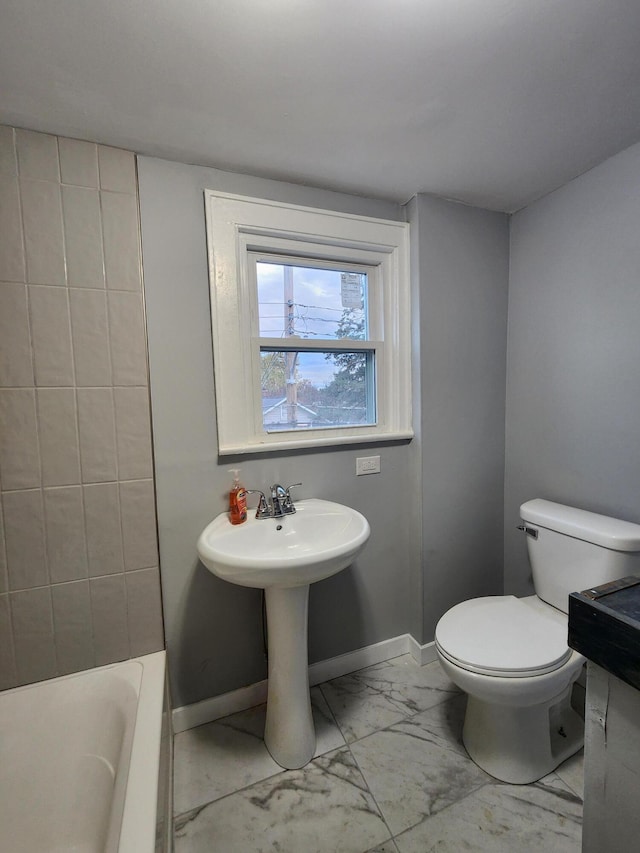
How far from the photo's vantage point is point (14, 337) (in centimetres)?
112

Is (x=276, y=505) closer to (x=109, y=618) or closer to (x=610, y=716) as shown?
(x=109, y=618)

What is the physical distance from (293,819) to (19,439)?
1.46 meters

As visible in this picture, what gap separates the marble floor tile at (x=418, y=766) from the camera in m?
1.12

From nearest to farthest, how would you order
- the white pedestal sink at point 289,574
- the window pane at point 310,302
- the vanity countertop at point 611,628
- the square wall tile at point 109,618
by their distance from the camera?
the vanity countertop at point 611,628 → the white pedestal sink at point 289,574 → the square wall tile at point 109,618 → the window pane at point 310,302

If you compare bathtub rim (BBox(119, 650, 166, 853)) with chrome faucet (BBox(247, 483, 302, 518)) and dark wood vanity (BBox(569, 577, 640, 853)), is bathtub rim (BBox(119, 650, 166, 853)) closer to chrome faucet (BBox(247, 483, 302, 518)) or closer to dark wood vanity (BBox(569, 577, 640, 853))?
chrome faucet (BBox(247, 483, 302, 518))

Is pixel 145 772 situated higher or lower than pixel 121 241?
lower

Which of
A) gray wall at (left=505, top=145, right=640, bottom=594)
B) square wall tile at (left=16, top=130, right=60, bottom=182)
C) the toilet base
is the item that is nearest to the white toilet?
the toilet base

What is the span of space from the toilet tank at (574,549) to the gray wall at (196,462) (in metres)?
0.75

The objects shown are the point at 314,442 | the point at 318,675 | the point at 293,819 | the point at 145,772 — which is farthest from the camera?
the point at 318,675

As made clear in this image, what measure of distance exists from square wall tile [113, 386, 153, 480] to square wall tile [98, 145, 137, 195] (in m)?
0.68

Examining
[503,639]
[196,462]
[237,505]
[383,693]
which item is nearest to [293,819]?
[383,693]

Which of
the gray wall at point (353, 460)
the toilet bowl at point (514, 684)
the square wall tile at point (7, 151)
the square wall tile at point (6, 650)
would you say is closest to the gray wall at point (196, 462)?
the gray wall at point (353, 460)

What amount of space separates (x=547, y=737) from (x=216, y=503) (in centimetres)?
140

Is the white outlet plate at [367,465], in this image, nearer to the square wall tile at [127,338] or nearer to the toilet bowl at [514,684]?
the toilet bowl at [514,684]
